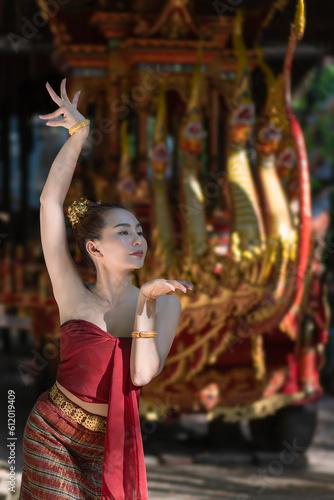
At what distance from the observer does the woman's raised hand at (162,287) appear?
1.74 metres

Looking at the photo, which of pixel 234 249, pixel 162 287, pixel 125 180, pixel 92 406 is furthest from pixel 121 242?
pixel 125 180

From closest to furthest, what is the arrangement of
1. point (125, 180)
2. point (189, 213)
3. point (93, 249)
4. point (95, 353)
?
point (95, 353), point (93, 249), point (189, 213), point (125, 180)

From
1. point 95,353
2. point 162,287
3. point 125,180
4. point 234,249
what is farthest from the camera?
point 125,180

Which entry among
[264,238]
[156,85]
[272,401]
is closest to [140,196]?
[156,85]

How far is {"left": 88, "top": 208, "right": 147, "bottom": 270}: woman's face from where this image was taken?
1951 mm

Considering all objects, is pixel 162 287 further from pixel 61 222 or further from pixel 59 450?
pixel 59 450

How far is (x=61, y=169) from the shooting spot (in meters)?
2.00

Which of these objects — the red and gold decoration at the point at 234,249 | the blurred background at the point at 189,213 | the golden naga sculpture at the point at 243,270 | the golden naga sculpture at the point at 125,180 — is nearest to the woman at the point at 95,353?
the blurred background at the point at 189,213

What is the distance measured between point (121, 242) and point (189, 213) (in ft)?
9.36

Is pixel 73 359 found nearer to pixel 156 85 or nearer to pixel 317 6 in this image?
pixel 156 85

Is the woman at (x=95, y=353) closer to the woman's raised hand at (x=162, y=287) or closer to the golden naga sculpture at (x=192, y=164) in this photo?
the woman's raised hand at (x=162, y=287)

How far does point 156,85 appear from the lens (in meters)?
5.51

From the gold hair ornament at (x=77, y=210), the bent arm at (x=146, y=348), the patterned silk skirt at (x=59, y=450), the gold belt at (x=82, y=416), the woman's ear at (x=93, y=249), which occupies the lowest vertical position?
the patterned silk skirt at (x=59, y=450)

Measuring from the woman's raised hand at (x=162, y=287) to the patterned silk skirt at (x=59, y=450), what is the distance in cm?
36
